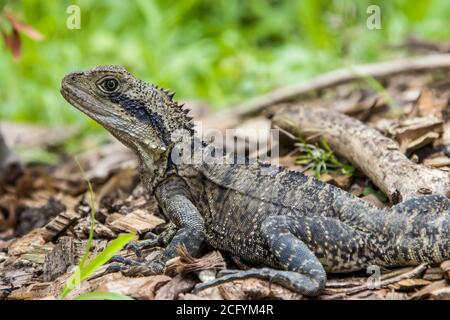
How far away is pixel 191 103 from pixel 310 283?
7298 millimetres

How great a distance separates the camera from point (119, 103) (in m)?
6.31

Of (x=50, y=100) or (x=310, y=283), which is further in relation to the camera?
(x=50, y=100)

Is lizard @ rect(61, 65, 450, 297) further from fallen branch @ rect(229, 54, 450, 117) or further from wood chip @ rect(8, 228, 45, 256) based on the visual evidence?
fallen branch @ rect(229, 54, 450, 117)

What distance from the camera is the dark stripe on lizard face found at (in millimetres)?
6316

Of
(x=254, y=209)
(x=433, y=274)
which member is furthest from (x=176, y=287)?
(x=433, y=274)

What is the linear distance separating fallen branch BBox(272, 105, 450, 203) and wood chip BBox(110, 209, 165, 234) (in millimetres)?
1943

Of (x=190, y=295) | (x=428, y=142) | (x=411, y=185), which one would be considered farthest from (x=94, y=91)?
(x=428, y=142)

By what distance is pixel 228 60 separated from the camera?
44.0ft

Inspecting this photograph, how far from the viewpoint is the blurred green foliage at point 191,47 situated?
1274cm

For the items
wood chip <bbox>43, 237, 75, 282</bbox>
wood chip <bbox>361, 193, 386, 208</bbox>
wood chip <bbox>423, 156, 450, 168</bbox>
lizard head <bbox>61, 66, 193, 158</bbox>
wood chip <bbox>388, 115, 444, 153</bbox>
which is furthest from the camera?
wood chip <bbox>388, 115, 444, 153</bbox>

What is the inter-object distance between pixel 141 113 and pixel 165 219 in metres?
1.30

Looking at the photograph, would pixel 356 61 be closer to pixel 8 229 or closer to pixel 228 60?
pixel 228 60

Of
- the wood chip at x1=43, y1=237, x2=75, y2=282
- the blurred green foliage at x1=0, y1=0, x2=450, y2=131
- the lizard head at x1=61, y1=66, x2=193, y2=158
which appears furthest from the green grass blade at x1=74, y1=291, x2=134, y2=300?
the blurred green foliage at x1=0, y1=0, x2=450, y2=131

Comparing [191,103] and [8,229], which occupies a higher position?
[191,103]
